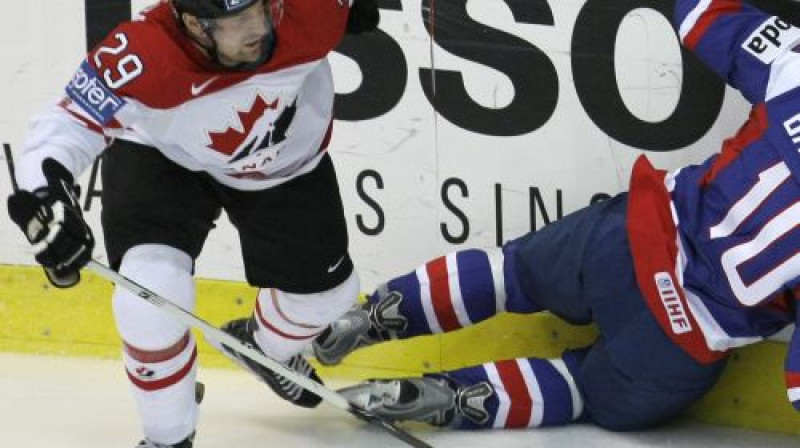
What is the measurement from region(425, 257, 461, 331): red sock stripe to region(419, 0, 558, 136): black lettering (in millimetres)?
294

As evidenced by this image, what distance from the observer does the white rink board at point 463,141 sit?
3664 millimetres

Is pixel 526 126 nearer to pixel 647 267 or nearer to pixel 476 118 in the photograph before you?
pixel 476 118

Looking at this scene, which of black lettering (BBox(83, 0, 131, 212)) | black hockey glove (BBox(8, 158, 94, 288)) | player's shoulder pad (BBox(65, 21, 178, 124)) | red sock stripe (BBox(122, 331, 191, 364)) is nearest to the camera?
black hockey glove (BBox(8, 158, 94, 288))

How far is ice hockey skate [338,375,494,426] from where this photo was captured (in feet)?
11.8

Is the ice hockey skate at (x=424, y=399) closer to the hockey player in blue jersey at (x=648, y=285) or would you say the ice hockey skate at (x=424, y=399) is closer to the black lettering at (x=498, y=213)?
the hockey player in blue jersey at (x=648, y=285)

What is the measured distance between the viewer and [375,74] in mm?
3877

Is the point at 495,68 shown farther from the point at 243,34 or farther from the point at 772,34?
the point at 243,34

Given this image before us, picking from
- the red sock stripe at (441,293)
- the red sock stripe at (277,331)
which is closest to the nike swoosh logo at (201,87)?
the red sock stripe at (277,331)

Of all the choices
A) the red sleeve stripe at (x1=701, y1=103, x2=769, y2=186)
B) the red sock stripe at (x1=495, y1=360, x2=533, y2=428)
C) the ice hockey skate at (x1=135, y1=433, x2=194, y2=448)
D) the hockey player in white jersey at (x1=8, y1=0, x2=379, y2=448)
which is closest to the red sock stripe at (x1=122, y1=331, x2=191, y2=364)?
the hockey player in white jersey at (x1=8, y1=0, x2=379, y2=448)

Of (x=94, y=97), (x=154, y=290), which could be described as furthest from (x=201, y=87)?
(x=154, y=290)

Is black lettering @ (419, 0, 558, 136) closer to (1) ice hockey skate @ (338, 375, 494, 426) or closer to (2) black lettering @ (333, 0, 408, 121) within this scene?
(2) black lettering @ (333, 0, 408, 121)

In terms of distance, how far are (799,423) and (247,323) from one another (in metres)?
1.09

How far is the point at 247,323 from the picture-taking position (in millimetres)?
3678

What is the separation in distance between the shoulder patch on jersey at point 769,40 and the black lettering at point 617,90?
26 cm
